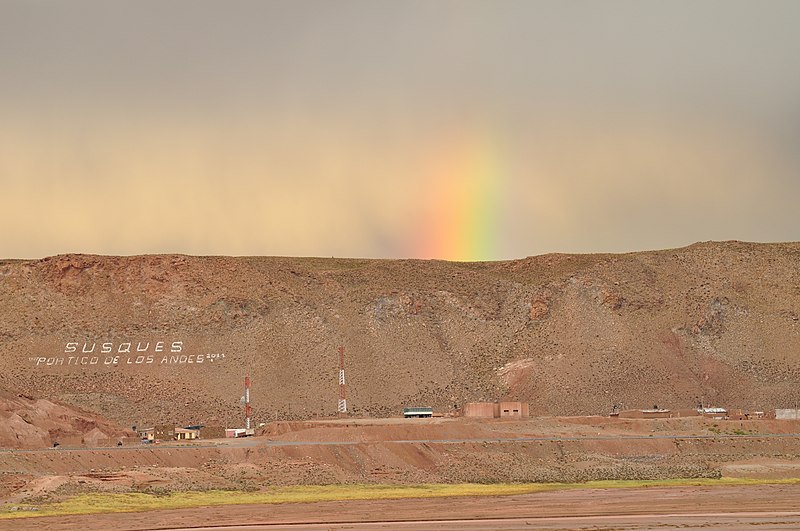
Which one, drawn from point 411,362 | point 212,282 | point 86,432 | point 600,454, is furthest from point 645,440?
point 212,282

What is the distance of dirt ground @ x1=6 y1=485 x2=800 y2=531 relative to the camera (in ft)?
152

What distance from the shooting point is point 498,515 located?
4891cm

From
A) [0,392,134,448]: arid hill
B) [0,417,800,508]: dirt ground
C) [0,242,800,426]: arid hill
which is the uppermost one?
[0,242,800,426]: arid hill

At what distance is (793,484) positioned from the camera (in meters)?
64.2

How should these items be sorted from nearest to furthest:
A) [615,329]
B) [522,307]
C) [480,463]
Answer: [480,463] < [615,329] < [522,307]

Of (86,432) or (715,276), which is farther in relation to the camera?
(715,276)

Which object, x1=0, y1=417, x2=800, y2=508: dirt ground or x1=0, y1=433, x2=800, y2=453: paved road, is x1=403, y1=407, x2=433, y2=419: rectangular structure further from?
x1=0, y1=433, x2=800, y2=453: paved road

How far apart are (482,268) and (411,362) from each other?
3258cm

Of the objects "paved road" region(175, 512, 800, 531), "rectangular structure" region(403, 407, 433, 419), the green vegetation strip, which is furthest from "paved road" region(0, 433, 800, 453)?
"paved road" region(175, 512, 800, 531)

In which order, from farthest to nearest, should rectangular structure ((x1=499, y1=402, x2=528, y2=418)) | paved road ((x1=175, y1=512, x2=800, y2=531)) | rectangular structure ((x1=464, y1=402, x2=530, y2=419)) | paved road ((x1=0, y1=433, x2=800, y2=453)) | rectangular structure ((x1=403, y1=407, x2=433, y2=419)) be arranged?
rectangular structure ((x1=403, y1=407, x2=433, y2=419)) < rectangular structure ((x1=464, y1=402, x2=530, y2=419)) < rectangular structure ((x1=499, y1=402, x2=528, y2=418)) < paved road ((x1=0, y1=433, x2=800, y2=453)) < paved road ((x1=175, y1=512, x2=800, y2=531))

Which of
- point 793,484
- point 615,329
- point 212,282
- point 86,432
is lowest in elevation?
point 793,484

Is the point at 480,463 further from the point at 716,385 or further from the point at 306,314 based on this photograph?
the point at 306,314

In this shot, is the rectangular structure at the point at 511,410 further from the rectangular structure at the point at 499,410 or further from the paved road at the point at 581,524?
the paved road at the point at 581,524

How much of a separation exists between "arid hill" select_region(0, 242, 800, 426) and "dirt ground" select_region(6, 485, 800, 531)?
6167cm
